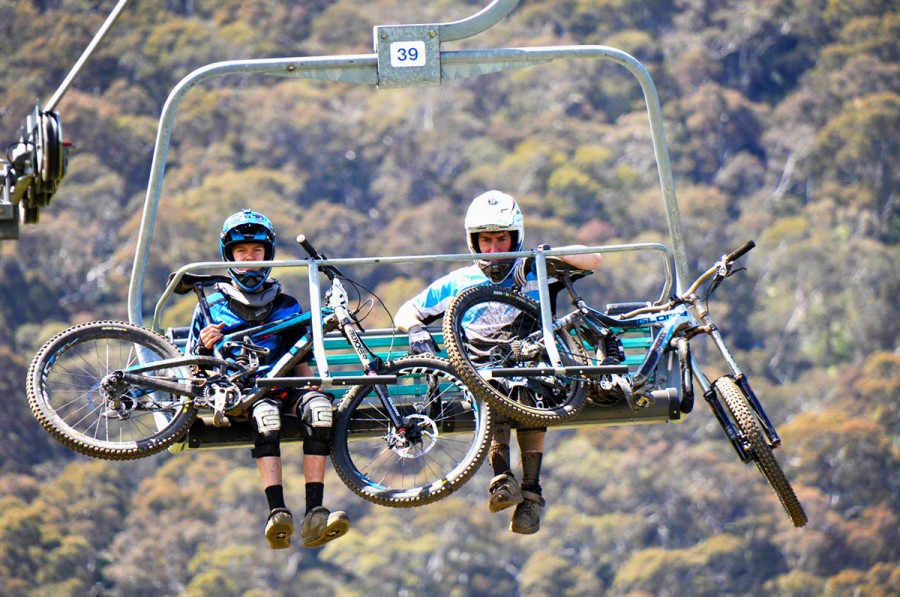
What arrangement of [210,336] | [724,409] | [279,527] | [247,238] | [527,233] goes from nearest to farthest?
[279,527]
[210,336]
[247,238]
[724,409]
[527,233]

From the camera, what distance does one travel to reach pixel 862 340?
8206 centimetres

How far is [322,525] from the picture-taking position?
12.0 meters

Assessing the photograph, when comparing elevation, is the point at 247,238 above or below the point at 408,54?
below

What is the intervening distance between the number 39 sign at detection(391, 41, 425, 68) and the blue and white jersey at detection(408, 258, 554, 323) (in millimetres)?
1161

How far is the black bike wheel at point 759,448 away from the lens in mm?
12367

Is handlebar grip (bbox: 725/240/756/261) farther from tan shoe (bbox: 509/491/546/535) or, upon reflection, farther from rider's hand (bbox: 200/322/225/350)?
rider's hand (bbox: 200/322/225/350)

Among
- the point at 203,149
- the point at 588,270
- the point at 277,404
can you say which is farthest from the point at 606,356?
the point at 203,149

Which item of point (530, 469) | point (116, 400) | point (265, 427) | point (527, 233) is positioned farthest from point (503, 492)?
point (527, 233)

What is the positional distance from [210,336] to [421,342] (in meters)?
1.12

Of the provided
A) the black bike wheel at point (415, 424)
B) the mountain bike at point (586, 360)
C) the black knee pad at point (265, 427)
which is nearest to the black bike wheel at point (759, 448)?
the mountain bike at point (586, 360)

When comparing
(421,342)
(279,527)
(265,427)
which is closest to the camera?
(279,527)

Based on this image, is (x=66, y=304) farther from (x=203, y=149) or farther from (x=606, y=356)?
(x=606, y=356)

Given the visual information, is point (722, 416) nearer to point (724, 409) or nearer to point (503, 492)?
point (724, 409)

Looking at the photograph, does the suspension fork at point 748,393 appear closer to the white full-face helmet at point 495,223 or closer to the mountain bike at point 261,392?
the white full-face helmet at point 495,223
